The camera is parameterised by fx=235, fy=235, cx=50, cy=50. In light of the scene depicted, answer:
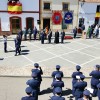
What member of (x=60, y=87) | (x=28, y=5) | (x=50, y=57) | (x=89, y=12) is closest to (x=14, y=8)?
(x=28, y=5)

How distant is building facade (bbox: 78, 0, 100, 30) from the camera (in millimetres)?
32625

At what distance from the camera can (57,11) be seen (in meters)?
31.9

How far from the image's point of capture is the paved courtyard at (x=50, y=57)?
17.2m

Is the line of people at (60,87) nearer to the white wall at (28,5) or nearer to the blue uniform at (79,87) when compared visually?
the blue uniform at (79,87)

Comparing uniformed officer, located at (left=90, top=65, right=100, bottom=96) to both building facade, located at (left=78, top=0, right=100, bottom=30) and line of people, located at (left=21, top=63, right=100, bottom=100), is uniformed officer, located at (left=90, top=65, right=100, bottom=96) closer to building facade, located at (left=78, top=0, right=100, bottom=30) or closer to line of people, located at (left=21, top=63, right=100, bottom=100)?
line of people, located at (left=21, top=63, right=100, bottom=100)

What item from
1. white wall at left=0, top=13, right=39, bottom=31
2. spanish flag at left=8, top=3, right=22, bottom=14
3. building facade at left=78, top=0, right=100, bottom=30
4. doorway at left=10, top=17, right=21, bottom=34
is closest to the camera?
spanish flag at left=8, top=3, right=22, bottom=14

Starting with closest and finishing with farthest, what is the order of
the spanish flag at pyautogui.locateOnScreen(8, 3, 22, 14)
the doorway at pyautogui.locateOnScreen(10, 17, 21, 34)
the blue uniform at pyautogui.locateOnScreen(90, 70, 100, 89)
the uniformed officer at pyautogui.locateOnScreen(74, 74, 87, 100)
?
the uniformed officer at pyautogui.locateOnScreen(74, 74, 87, 100) → the blue uniform at pyautogui.locateOnScreen(90, 70, 100, 89) → the spanish flag at pyautogui.locateOnScreen(8, 3, 22, 14) → the doorway at pyautogui.locateOnScreen(10, 17, 21, 34)

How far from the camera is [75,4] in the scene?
32219 mm

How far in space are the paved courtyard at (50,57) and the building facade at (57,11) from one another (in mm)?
5607

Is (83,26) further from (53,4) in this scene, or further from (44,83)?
(44,83)

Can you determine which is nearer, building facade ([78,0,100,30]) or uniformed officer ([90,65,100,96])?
uniformed officer ([90,65,100,96])

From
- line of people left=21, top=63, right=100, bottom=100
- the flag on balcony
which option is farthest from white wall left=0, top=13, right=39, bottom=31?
line of people left=21, top=63, right=100, bottom=100

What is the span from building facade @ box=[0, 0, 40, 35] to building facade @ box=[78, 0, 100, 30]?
6.11 m

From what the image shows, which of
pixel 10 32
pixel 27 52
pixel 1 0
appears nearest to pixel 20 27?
pixel 10 32
